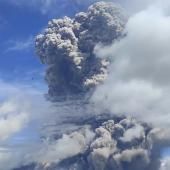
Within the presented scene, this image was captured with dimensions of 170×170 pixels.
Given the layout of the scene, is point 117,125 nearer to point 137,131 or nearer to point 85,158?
point 137,131

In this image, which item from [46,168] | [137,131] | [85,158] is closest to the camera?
[137,131]

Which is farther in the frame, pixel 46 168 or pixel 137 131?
pixel 46 168

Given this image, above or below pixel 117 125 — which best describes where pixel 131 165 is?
below

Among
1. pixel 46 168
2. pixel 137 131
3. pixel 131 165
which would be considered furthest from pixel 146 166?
pixel 46 168

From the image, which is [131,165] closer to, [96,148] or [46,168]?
[96,148]

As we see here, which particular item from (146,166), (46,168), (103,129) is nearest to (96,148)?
(103,129)

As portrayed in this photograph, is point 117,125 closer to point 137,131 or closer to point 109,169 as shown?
point 137,131

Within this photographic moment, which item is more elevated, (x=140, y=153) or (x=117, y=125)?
(x=117, y=125)

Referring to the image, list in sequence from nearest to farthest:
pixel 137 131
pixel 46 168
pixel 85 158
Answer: pixel 137 131
pixel 85 158
pixel 46 168

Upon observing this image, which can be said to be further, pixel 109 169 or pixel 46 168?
pixel 46 168
